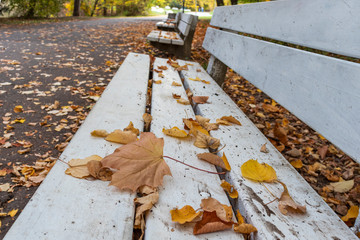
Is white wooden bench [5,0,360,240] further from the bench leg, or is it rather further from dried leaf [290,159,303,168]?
the bench leg

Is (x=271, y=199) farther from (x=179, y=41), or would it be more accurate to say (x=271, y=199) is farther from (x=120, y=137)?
(x=179, y=41)

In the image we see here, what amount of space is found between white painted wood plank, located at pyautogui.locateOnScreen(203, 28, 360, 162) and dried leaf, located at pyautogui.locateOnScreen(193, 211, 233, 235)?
454 mm

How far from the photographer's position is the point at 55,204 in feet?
2.17

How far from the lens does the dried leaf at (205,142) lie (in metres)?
1.04

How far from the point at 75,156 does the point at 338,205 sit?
1.49 metres

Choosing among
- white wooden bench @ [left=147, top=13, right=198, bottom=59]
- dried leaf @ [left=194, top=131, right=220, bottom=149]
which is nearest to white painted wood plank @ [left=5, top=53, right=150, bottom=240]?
dried leaf @ [left=194, top=131, right=220, bottom=149]

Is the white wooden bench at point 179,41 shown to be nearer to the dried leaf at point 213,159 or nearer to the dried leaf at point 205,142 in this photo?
the dried leaf at point 205,142

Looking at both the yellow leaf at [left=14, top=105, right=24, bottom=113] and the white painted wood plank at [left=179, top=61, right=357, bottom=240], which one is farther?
the yellow leaf at [left=14, top=105, right=24, bottom=113]

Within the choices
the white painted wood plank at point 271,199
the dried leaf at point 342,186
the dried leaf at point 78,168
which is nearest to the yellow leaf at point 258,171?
the white painted wood plank at point 271,199

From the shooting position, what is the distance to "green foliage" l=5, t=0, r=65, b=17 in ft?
31.3

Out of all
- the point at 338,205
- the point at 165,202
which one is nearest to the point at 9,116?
the point at 165,202

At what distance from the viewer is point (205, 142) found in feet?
3.43

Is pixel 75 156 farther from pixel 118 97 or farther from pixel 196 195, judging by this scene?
pixel 118 97

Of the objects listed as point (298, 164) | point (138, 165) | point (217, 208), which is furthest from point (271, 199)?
point (298, 164)
